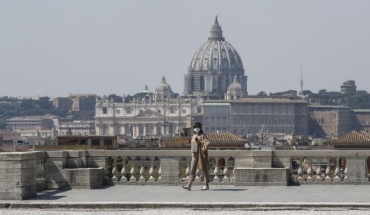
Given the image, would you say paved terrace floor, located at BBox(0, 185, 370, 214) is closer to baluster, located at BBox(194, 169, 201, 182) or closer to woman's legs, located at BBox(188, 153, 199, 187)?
woman's legs, located at BBox(188, 153, 199, 187)

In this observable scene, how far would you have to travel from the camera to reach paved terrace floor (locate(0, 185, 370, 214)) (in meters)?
17.5

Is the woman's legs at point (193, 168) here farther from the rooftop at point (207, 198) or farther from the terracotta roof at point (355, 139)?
the terracotta roof at point (355, 139)

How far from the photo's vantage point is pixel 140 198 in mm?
18922

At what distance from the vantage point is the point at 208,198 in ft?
61.8

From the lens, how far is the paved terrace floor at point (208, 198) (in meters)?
17.5

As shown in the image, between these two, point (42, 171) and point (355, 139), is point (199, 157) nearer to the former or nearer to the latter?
point (42, 171)

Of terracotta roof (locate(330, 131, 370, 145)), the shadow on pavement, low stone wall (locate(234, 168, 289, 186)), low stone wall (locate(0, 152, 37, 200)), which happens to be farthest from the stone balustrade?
terracotta roof (locate(330, 131, 370, 145))

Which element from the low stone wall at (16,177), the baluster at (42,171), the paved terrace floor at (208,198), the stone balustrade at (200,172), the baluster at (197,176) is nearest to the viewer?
the paved terrace floor at (208,198)

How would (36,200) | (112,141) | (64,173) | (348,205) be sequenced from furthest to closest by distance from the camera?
(112,141), (64,173), (36,200), (348,205)

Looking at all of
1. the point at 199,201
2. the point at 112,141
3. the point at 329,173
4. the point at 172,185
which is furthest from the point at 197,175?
the point at 112,141

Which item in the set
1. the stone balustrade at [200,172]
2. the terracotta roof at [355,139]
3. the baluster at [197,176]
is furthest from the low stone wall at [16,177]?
the terracotta roof at [355,139]

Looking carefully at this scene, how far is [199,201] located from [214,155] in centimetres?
382

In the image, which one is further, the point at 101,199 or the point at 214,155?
the point at 214,155

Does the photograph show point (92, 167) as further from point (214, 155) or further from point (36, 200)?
point (36, 200)
